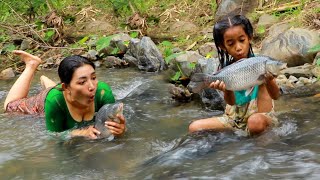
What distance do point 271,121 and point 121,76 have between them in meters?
4.76

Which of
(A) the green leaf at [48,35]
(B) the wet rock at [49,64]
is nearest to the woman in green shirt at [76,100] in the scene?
(B) the wet rock at [49,64]

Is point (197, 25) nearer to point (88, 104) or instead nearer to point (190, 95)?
point (190, 95)

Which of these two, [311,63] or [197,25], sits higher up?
[197,25]

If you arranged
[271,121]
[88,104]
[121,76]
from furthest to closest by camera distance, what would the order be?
[121,76] < [88,104] < [271,121]

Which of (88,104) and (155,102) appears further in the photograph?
(155,102)

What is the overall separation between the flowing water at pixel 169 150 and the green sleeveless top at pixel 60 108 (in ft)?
0.60

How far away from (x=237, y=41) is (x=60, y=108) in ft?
6.43

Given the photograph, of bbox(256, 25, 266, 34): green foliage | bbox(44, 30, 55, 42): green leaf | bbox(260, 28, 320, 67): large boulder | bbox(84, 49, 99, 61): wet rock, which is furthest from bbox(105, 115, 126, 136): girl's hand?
bbox(44, 30, 55, 42): green leaf

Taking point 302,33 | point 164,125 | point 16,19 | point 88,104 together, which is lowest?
point 164,125

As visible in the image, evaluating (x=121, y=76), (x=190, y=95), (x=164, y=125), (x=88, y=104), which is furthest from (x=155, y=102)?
(x=121, y=76)

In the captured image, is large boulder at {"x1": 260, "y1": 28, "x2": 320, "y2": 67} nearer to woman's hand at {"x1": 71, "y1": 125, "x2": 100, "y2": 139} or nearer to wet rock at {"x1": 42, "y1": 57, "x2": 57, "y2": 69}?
woman's hand at {"x1": 71, "y1": 125, "x2": 100, "y2": 139}

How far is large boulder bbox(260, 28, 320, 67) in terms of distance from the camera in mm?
6602

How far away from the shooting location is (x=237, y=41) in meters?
3.91

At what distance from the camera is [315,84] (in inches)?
232
